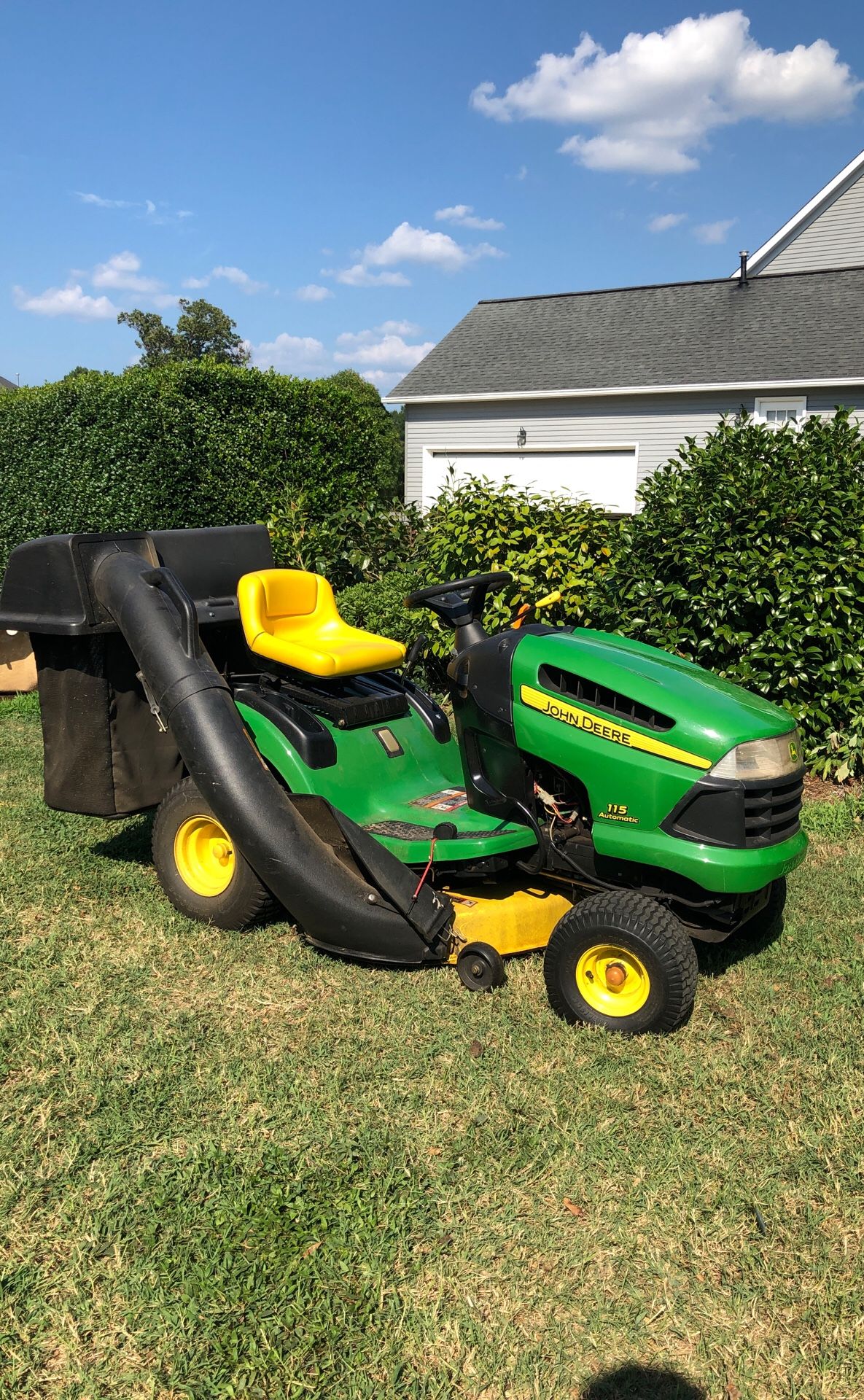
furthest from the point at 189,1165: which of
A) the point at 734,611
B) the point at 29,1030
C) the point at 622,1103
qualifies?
the point at 734,611

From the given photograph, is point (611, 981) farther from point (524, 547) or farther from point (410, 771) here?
point (524, 547)

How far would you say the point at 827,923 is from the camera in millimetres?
4219

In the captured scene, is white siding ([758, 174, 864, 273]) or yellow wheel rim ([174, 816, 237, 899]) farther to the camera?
white siding ([758, 174, 864, 273])

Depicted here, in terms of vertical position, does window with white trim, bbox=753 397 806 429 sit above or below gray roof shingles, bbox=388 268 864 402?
below

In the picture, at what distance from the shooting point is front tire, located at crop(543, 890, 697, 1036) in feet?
10.6

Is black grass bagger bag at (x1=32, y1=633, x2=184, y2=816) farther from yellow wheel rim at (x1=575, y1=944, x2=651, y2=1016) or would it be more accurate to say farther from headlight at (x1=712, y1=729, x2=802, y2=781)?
headlight at (x1=712, y1=729, x2=802, y2=781)

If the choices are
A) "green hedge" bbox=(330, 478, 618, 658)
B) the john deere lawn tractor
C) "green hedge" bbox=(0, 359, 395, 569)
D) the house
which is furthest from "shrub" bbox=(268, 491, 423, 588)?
the house

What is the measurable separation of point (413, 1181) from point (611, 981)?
1.01 m

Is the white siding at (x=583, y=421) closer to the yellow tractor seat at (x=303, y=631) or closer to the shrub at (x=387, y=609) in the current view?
the shrub at (x=387, y=609)

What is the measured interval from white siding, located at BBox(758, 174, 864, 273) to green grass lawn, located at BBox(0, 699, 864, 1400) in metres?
18.0

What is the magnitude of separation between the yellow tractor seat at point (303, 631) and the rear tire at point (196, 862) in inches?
25.3

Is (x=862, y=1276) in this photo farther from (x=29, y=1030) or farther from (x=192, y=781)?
(x=192, y=781)

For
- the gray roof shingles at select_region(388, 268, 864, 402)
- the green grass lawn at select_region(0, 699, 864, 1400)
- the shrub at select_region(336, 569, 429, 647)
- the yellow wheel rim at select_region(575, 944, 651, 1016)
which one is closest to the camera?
the green grass lawn at select_region(0, 699, 864, 1400)

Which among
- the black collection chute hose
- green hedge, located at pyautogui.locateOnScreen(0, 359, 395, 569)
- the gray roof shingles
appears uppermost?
the gray roof shingles
